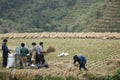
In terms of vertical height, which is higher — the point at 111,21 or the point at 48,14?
the point at 111,21

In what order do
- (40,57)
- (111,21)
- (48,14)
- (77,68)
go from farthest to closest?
(48,14) < (111,21) < (40,57) < (77,68)

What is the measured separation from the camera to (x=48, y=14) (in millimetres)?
79188

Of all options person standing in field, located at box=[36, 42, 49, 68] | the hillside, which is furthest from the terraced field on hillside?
person standing in field, located at box=[36, 42, 49, 68]

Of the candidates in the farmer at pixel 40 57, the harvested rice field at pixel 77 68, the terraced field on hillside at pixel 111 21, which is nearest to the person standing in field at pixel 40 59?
the farmer at pixel 40 57

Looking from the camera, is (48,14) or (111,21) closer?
(111,21)

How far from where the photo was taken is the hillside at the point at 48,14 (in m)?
71.7

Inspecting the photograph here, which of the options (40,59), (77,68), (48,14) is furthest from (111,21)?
(77,68)

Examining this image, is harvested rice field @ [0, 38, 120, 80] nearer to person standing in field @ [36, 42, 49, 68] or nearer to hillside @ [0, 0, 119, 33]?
person standing in field @ [36, 42, 49, 68]

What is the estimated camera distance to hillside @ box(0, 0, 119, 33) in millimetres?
71744

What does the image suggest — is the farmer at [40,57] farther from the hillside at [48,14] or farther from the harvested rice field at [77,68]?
the hillside at [48,14]

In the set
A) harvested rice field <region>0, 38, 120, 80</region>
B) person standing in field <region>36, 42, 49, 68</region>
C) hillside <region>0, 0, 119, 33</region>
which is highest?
person standing in field <region>36, 42, 49, 68</region>

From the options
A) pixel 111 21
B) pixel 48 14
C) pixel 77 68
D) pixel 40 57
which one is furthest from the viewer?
pixel 48 14

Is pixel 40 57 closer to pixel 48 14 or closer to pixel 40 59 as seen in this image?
pixel 40 59

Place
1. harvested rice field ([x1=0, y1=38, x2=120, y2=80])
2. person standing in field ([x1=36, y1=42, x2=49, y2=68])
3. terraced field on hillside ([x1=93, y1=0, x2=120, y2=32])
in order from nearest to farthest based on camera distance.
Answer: harvested rice field ([x1=0, y1=38, x2=120, y2=80]), person standing in field ([x1=36, y1=42, x2=49, y2=68]), terraced field on hillside ([x1=93, y1=0, x2=120, y2=32])
